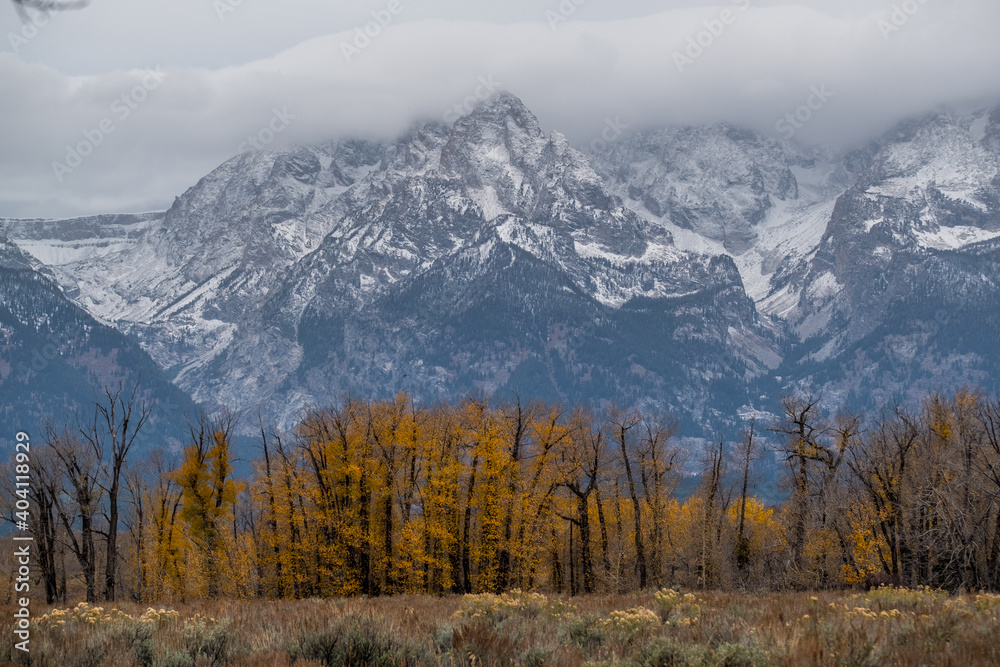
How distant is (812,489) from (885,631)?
41.5 metres

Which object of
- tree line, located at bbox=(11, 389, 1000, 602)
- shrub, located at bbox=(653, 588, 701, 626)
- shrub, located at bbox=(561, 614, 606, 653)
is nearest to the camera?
shrub, located at bbox=(561, 614, 606, 653)

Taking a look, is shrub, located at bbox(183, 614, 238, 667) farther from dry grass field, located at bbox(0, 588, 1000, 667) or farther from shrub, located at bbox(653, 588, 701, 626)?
shrub, located at bbox(653, 588, 701, 626)

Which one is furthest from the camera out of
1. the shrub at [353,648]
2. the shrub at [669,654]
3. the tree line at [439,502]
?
the tree line at [439,502]

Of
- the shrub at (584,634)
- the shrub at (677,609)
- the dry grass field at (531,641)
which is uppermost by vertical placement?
the dry grass field at (531,641)

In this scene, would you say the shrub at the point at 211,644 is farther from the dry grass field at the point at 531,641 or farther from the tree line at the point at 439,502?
the tree line at the point at 439,502

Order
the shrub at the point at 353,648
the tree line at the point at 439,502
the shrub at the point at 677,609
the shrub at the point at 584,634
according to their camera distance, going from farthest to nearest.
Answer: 1. the tree line at the point at 439,502
2. the shrub at the point at 677,609
3. the shrub at the point at 584,634
4. the shrub at the point at 353,648

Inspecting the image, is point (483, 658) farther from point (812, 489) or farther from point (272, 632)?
point (812, 489)

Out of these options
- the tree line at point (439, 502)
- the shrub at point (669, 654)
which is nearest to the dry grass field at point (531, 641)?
the shrub at point (669, 654)

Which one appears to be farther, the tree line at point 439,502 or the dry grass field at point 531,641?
the tree line at point 439,502

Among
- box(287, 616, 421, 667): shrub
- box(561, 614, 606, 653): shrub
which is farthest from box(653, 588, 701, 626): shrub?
box(287, 616, 421, 667): shrub

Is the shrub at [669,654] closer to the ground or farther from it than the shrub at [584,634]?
farther from it

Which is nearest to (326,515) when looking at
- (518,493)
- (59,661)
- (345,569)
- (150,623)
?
(345,569)

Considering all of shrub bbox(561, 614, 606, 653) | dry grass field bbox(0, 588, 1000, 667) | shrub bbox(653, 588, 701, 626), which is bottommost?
shrub bbox(653, 588, 701, 626)

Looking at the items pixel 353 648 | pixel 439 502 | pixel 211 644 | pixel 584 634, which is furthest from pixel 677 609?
pixel 439 502
